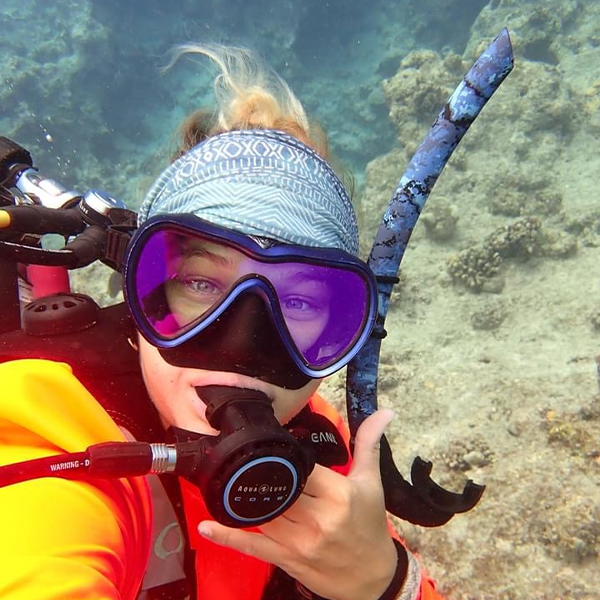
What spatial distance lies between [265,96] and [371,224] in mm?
8983

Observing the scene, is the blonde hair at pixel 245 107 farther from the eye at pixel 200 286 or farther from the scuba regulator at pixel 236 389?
the eye at pixel 200 286

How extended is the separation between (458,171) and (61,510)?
11960mm

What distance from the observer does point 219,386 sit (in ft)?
4.42

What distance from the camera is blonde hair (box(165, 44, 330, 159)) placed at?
220 centimetres

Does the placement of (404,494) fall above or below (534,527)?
above

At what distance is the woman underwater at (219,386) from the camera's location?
1.03 m

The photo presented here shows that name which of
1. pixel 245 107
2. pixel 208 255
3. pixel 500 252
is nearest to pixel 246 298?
pixel 208 255

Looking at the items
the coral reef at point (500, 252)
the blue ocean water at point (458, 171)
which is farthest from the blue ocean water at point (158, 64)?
the coral reef at point (500, 252)

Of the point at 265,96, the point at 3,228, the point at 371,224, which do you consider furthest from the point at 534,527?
the point at 371,224

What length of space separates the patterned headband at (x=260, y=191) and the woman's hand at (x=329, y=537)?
0.79 metres

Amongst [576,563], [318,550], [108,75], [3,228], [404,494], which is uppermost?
[108,75]

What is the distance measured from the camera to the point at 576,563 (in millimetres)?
3426

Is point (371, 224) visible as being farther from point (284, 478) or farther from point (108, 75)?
point (108, 75)

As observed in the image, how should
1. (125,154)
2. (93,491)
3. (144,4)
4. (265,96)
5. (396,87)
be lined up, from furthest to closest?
1. (144,4)
2. (125,154)
3. (396,87)
4. (265,96)
5. (93,491)
